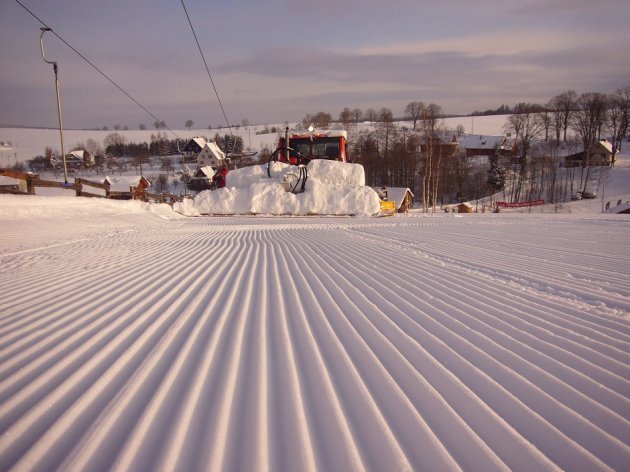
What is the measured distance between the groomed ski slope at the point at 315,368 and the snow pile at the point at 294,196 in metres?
7.97

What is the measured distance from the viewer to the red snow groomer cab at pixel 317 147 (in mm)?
13742

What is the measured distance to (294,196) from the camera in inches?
479

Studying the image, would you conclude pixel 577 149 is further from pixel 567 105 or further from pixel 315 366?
pixel 315 366

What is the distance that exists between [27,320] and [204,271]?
5.79 feet

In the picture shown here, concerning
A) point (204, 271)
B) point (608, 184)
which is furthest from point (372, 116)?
point (204, 271)

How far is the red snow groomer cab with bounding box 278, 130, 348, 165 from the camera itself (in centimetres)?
1374

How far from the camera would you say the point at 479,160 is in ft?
185

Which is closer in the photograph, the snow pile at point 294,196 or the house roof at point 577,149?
the snow pile at point 294,196

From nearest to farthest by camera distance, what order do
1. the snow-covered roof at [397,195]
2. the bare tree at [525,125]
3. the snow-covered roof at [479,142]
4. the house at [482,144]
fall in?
the snow-covered roof at [397,195], the bare tree at [525,125], the house at [482,144], the snow-covered roof at [479,142]

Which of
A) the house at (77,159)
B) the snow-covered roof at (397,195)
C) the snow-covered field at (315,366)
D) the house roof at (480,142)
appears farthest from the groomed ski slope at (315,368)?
the house at (77,159)

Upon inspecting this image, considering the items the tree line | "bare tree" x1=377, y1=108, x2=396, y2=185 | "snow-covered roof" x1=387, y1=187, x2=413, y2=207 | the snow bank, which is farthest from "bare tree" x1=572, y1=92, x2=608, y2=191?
the snow bank

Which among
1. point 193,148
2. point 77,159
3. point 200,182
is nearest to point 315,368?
point 200,182

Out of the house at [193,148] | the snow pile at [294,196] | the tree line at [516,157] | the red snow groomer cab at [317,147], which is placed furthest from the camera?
A: the house at [193,148]

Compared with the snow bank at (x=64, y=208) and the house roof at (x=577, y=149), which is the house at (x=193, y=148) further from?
the snow bank at (x=64, y=208)
